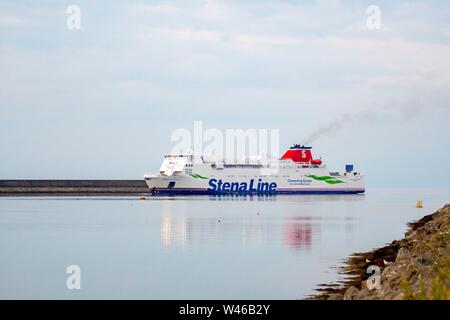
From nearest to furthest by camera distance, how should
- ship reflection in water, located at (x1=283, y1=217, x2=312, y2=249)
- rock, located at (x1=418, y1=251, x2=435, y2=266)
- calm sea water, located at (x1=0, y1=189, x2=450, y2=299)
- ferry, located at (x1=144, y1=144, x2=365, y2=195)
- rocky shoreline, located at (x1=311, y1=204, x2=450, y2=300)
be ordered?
1. rocky shoreline, located at (x1=311, y1=204, x2=450, y2=300)
2. rock, located at (x1=418, y1=251, x2=435, y2=266)
3. calm sea water, located at (x1=0, y1=189, x2=450, y2=299)
4. ship reflection in water, located at (x1=283, y1=217, x2=312, y2=249)
5. ferry, located at (x1=144, y1=144, x2=365, y2=195)

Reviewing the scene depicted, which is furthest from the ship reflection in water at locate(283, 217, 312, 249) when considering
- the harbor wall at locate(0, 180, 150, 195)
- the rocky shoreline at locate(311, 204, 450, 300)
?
the harbor wall at locate(0, 180, 150, 195)

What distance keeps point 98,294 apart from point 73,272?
371 cm

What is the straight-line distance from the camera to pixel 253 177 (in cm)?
8500

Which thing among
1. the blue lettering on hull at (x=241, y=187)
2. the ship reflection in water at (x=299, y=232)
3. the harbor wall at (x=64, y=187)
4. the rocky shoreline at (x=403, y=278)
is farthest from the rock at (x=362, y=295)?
the harbor wall at (x=64, y=187)

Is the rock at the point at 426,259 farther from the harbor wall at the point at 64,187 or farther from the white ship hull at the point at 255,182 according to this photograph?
the harbor wall at the point at 64,187

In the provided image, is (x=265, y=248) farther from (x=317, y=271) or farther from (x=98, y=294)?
(x=98, y=294)

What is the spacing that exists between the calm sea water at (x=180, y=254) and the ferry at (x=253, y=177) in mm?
36078

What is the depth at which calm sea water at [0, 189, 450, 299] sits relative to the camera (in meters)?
18.5

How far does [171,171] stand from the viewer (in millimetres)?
82000

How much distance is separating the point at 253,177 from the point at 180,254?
194ft

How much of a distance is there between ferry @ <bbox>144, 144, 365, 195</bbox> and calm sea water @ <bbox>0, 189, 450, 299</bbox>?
36078 mm

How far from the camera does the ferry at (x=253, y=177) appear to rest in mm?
81625

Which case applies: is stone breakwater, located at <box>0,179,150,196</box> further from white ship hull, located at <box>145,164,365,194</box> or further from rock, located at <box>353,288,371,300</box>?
rock, located at <box>353,288,371,300</box>
